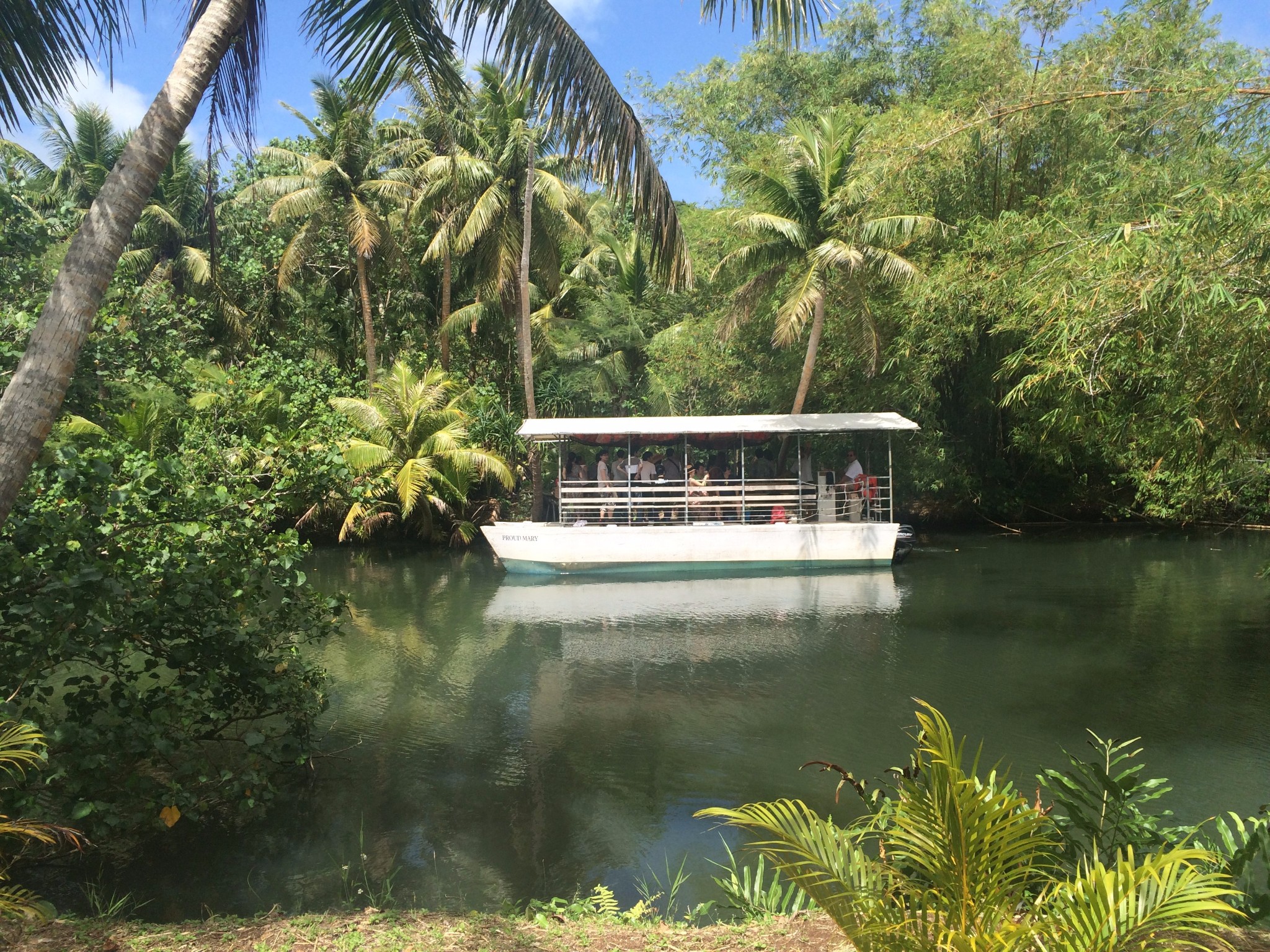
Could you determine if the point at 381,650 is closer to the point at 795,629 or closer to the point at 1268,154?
the point at 795,629

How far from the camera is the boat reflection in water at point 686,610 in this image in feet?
37.8

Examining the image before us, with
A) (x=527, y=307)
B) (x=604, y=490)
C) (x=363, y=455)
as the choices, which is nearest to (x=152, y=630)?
(x=604, y=490)

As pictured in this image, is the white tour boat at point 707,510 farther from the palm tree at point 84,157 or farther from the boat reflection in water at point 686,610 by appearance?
the palm tree at point 84,157

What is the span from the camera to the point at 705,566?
1783 cm

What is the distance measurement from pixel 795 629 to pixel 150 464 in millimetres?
8401

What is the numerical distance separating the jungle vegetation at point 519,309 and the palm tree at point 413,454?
112 mm

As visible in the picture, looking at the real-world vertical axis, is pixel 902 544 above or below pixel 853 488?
below

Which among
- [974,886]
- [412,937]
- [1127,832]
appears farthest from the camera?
[412,937]

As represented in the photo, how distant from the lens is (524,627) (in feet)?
42.3

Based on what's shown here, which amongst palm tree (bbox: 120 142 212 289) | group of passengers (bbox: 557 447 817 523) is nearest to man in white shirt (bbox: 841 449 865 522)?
group of passengers (bbox: 557 447 817 523)

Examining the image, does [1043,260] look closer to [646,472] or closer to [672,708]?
[672,708]

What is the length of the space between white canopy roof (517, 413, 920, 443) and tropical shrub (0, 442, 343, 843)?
11099mm

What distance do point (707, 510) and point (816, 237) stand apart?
6282 mm

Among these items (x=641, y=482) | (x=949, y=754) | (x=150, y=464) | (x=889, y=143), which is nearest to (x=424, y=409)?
(x=641, y=482)
